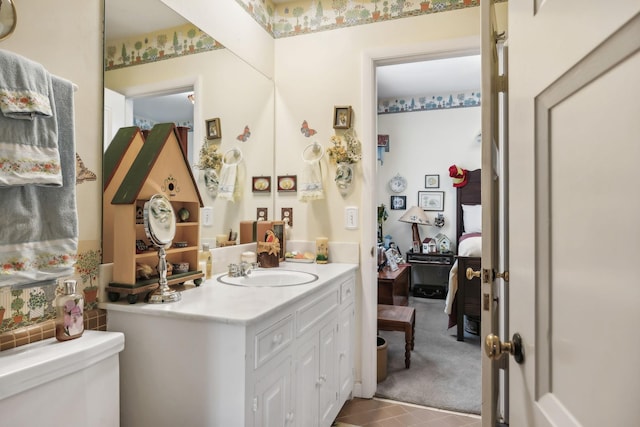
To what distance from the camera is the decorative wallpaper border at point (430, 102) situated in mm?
5672

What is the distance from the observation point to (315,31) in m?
2.68

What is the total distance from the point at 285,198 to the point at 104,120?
1480 mm

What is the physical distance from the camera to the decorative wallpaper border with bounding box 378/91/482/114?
5672 mm

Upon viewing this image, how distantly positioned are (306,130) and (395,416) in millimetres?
1951

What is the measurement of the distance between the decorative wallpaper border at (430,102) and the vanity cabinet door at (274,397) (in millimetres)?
5194

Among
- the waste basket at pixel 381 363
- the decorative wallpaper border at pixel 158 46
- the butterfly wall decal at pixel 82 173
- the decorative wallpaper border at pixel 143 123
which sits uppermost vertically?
the decorative wallpaper border at pixel 158 46

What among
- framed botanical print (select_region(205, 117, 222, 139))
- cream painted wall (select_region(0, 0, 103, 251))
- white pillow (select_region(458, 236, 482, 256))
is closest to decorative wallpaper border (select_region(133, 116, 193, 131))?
cream painted wall (select_region(0, 0, 103, 251))

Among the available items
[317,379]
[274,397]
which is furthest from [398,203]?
[274,397]

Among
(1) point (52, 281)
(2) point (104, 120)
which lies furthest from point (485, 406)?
(2) point (104, 120)

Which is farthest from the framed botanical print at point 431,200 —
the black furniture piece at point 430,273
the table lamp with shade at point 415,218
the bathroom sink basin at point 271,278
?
the bathroom sink basin at point 271,278

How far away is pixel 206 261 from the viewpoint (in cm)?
193

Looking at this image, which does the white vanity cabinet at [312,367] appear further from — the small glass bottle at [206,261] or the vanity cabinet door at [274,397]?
the small glass bottle at [206,261]

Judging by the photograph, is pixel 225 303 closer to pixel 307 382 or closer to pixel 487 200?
pixel 307 382

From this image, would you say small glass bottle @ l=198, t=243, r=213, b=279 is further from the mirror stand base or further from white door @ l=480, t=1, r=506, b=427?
white door @ l=480, t=1, r=506, b=427
